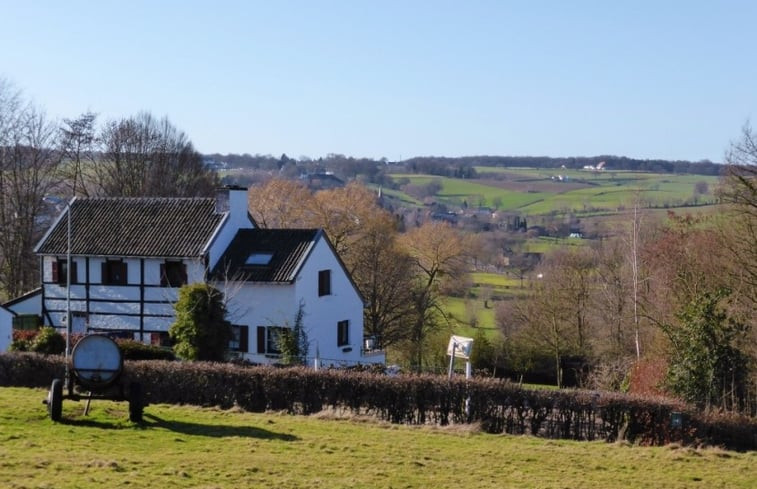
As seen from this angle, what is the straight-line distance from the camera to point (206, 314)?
35.2 meters

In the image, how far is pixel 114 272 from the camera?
41.7 metres

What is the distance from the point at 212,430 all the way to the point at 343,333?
826 inches

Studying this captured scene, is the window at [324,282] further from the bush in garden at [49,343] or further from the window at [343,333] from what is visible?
the bush in garden at [49,343]

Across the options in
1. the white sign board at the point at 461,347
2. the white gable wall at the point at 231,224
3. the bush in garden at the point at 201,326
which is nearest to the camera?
the white sign board at the point at 461,347

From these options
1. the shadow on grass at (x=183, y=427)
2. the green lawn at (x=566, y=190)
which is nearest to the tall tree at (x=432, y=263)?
the shadow on grass at (x=183, y=427)

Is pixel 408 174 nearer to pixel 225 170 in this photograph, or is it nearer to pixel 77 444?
pixel 225 170

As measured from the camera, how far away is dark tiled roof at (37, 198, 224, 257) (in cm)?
4072

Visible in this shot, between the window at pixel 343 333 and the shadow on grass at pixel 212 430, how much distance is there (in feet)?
64.5

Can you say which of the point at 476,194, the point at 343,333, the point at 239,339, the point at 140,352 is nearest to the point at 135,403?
the point at 140,352

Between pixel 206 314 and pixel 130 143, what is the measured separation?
3389 centimetres

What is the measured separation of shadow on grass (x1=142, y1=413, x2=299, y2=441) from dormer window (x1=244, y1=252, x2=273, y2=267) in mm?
17079

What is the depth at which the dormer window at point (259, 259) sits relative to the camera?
39.2 metres

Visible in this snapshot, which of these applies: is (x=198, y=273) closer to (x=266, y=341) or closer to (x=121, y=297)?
(x=121, y=297)

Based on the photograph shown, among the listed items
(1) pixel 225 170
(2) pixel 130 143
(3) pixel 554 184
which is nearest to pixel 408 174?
(3) pixel 554 184
